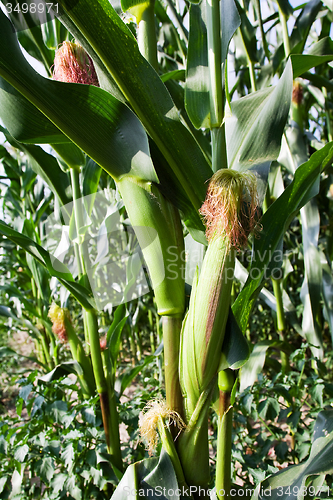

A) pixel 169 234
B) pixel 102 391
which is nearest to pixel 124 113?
pixel 169 234

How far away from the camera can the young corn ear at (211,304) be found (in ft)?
1.59

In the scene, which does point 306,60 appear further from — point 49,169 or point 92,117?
Answer: point 49,169

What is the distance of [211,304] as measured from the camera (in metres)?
0.48

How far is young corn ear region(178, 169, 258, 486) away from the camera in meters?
0.48

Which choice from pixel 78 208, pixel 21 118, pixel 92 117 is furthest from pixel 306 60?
pixel 78 208

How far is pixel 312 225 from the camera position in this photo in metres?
1.08

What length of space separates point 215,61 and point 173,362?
532 mm

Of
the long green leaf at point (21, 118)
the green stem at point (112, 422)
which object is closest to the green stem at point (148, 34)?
the long green leaf at point (21, 118)

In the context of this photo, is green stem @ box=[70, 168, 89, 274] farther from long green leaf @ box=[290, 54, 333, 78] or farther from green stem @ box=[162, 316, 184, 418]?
long green leaf @ box=[290, 54, 333, 78]

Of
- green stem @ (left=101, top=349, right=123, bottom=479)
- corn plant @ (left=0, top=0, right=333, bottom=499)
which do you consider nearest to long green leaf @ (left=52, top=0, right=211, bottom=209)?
corn plant @ (left=0, top=0, right=333, bottom=499)

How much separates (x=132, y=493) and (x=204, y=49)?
2.66ft

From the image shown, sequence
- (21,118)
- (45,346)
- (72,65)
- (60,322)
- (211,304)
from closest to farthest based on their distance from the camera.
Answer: (211,304)
(21,118)
(72,65)
(60,322)
(45,346)

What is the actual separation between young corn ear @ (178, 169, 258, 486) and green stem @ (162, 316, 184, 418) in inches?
0.8

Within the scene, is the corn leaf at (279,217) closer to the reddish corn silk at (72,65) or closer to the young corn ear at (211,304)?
the young corn ear at (211,304)
